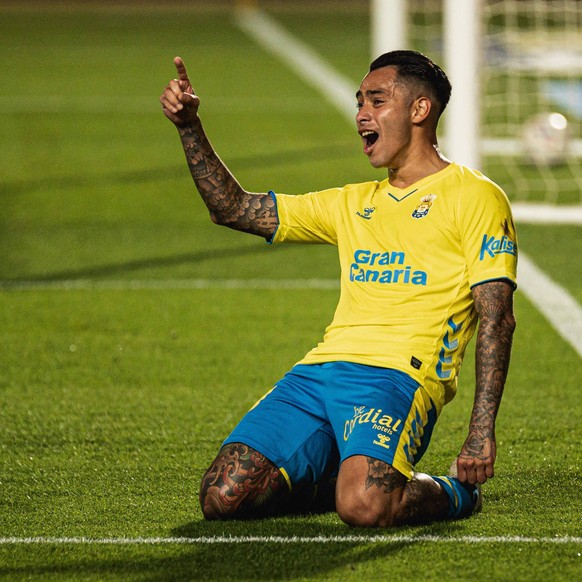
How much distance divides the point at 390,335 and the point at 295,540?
758 millimetres

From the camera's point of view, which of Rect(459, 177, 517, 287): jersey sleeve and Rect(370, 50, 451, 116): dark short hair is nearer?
Rect(459, 177, 517, 287): jersey sleeve

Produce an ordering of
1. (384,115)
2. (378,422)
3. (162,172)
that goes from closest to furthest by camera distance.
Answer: (378,422), (384,115), (162,172)

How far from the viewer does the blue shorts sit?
4133 millimetres

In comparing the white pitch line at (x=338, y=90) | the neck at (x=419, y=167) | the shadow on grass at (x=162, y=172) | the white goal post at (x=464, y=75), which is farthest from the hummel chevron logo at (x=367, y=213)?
the shadow on grass at (x=162, y=172)

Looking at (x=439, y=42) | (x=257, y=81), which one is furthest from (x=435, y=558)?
(x=439, y=42)

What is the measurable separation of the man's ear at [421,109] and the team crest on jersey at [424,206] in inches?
10.1

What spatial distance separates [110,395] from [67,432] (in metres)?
0.57

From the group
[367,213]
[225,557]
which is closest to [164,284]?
[367,213]

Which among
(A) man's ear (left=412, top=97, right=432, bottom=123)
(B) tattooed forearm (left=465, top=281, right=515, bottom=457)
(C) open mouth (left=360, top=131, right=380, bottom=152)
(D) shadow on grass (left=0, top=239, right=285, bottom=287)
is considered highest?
(A) man's ear (left=412, top=97, right=432, bottom=123)

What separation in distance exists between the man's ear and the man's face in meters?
0.02

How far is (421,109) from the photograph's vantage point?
4.37m

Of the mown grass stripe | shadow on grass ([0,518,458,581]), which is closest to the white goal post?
the mown grass stripe

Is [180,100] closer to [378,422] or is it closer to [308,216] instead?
[308,216]

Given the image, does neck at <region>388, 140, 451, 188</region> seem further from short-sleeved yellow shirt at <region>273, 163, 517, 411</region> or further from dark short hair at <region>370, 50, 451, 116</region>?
dark short hair at <region>370, 50, 451, 116</region>
